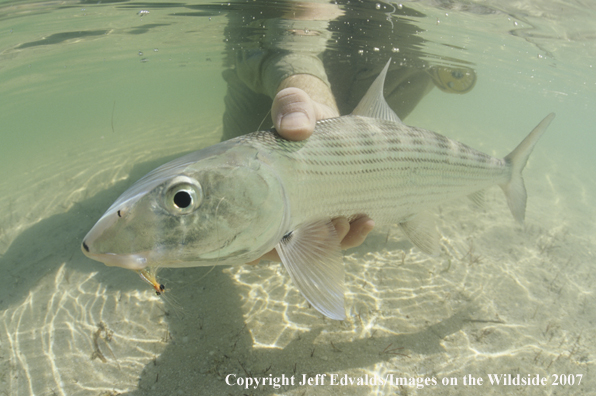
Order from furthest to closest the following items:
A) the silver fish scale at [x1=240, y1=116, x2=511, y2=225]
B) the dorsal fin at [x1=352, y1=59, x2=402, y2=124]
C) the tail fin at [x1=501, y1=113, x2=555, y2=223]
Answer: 1. the tail fin at [x1=501, y1=113, x2=555, y2=223]
2. the dorsal fin at [x1=352, y1=59, x2=402, y2=124]
3. the silver fish scale at [x1=240, y1=116, x2=511, y2=225]

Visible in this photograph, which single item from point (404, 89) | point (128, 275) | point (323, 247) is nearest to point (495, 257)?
point (404, 89)

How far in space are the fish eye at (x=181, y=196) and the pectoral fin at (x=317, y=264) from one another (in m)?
0.64

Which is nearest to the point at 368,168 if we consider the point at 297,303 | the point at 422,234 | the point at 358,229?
the point at 358,229

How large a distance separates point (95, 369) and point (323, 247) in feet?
9.58

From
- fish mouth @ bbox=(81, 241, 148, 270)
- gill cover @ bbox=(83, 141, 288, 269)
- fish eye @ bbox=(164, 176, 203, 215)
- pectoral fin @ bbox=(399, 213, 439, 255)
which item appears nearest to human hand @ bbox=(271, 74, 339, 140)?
gill cover @ bbox=(83, 141, 288, 269)

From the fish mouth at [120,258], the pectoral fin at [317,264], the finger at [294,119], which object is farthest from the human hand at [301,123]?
the fish mouth at [120,258]

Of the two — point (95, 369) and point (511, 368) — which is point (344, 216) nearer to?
point (511, 368)

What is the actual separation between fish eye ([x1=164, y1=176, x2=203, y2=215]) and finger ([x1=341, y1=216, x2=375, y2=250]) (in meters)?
1.44

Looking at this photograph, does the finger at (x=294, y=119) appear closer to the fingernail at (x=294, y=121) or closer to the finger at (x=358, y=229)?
the fingernail at (x=294, y=121)

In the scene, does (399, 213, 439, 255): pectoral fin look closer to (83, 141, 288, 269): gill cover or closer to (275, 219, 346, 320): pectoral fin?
(275, 219, 346, 320): pectoral fin

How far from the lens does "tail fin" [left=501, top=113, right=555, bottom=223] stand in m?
3.52

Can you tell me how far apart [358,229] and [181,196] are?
5.20ft

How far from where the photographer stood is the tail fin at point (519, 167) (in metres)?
3.52

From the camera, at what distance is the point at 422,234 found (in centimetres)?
297
